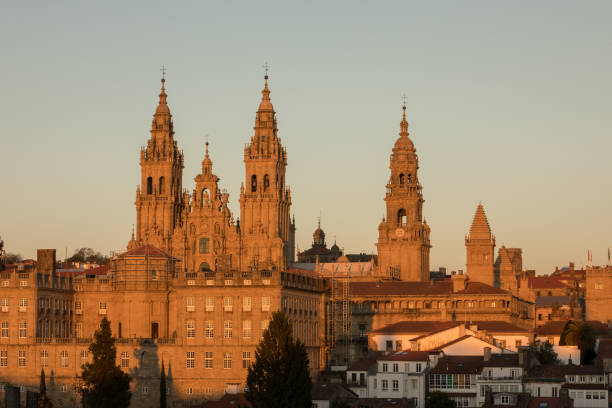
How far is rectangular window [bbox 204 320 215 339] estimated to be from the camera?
489 feet

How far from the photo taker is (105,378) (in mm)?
135375

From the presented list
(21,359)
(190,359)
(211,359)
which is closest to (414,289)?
(211,359)

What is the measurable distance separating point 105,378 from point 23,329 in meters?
22.5

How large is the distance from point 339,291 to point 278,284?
3351cm

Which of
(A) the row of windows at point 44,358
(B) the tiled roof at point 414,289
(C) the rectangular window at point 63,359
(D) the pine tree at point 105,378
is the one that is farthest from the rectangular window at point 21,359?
(B) the tiled roof at point 414,289

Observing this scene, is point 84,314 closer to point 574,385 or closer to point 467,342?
point 467,342

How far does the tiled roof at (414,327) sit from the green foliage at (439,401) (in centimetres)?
2835

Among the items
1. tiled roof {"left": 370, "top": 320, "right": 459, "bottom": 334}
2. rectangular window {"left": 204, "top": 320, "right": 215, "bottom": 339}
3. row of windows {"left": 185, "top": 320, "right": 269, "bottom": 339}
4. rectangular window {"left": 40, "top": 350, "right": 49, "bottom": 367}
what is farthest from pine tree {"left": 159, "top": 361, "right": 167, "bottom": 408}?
tiled roof {"left": 370, "top": 320, "right": 459, "bottom": 334}

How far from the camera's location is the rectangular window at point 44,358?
153m

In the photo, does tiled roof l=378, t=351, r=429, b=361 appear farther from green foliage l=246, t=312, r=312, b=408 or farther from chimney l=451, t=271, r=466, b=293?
chimney l=451, t=271, r=466, b=293

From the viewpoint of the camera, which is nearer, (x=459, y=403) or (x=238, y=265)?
(x=459, y=403)

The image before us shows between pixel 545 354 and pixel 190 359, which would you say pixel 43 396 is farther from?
pixel 545 354

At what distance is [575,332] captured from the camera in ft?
538

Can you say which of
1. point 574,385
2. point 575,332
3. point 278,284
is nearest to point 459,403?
point 574,385
